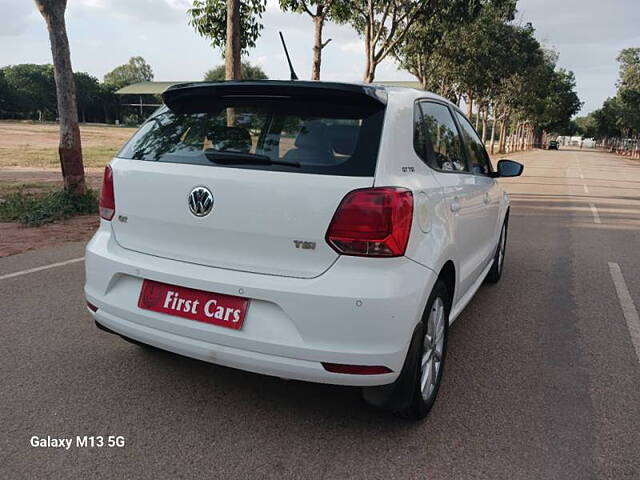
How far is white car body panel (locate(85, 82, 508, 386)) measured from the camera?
240 centimetres

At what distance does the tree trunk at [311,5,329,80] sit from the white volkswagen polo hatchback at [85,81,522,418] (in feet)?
41.2

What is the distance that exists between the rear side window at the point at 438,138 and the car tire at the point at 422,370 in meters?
0.73

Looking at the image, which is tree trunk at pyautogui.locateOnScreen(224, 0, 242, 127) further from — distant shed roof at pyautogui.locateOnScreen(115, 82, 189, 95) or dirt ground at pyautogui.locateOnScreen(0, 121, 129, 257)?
distant shed roof at pyautogui.locateOnScreen(115, 82, 189, 95)

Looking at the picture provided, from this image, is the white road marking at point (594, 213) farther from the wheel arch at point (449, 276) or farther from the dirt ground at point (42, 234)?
the dirt ground at point (42, 234)

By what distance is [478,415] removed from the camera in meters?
3.01

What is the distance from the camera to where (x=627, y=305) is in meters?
5.15

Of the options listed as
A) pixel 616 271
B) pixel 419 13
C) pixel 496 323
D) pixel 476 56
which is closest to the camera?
pixel 496 323

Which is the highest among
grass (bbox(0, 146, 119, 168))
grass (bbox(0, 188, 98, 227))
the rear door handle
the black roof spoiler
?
the black roof spoiler

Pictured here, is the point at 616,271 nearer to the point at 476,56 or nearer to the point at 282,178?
the point at 282,178

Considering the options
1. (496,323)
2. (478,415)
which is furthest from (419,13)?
(478,415)

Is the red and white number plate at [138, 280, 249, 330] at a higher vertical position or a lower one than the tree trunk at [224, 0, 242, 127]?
lower

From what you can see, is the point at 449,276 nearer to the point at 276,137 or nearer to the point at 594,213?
the point at 276,137

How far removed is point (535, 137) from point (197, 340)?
11975 cm

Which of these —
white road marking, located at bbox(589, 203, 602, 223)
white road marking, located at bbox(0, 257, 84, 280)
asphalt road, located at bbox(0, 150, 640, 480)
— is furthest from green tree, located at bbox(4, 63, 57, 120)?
asphalt road, located at bbox(0, 150, 640, 480)
